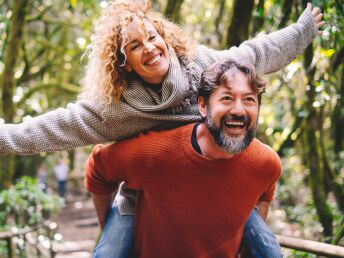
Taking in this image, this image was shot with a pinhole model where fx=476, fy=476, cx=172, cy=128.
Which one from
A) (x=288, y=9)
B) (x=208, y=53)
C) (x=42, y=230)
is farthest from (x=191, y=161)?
(x=42, y=230)

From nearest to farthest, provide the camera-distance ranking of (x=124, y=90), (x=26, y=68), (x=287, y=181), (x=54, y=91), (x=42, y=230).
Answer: (x=124, y=90), (x=42, y=230), (x=287, y=181), (x=26, y=68), (x=54, y=91)

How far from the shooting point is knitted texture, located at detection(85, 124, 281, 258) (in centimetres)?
217

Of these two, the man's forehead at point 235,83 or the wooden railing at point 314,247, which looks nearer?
the man's forehead at point 235,83

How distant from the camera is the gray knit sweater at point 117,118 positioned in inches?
87.4

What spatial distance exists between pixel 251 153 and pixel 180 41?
29.0 inches

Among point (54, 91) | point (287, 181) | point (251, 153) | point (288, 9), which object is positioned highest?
point (288, 9)

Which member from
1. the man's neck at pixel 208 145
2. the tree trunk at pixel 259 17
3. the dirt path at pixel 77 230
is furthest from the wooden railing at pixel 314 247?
the dirt path at pixel 77 230

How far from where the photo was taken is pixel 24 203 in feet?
17.0

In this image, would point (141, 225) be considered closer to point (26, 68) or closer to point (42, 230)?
point (42, 230)

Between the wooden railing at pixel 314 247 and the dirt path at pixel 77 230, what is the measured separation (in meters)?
5.42

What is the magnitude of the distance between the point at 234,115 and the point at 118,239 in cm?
96

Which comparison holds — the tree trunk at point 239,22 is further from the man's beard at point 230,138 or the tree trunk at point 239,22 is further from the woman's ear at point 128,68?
the man's beard at point 230,138

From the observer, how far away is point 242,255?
2.67 m

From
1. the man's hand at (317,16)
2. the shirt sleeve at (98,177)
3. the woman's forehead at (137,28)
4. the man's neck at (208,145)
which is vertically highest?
the man's hand at (317,16)
